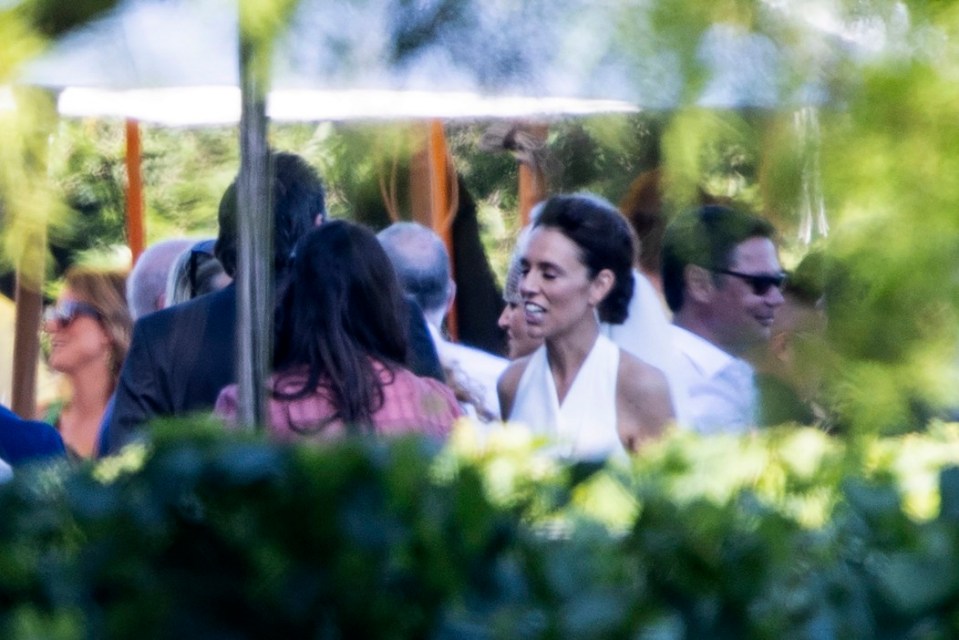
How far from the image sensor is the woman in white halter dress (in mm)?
1645

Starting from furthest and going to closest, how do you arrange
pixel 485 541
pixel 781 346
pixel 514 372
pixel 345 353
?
1. pixel 345 353
2. pixel 514 372
3. pixel 781 346
4. pixel 485 541

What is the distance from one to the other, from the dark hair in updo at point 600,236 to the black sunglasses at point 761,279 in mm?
153

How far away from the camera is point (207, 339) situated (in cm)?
183

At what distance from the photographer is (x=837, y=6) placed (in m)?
1.40

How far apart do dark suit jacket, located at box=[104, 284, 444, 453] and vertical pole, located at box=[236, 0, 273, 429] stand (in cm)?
5

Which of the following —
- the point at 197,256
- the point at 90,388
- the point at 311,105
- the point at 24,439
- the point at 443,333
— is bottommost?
the point at 24,439

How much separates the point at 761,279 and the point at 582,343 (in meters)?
0.31

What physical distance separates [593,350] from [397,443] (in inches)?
20.0

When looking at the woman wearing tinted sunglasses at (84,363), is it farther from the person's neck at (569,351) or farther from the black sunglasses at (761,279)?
the black sunglasses at (761,279)

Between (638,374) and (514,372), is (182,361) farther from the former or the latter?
(638,374)

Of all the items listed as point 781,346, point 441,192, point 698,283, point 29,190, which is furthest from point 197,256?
point 781,346

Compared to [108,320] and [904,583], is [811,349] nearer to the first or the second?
[904,583]

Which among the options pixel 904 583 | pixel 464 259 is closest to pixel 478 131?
pixel 464 259

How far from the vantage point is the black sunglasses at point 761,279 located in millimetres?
1470
